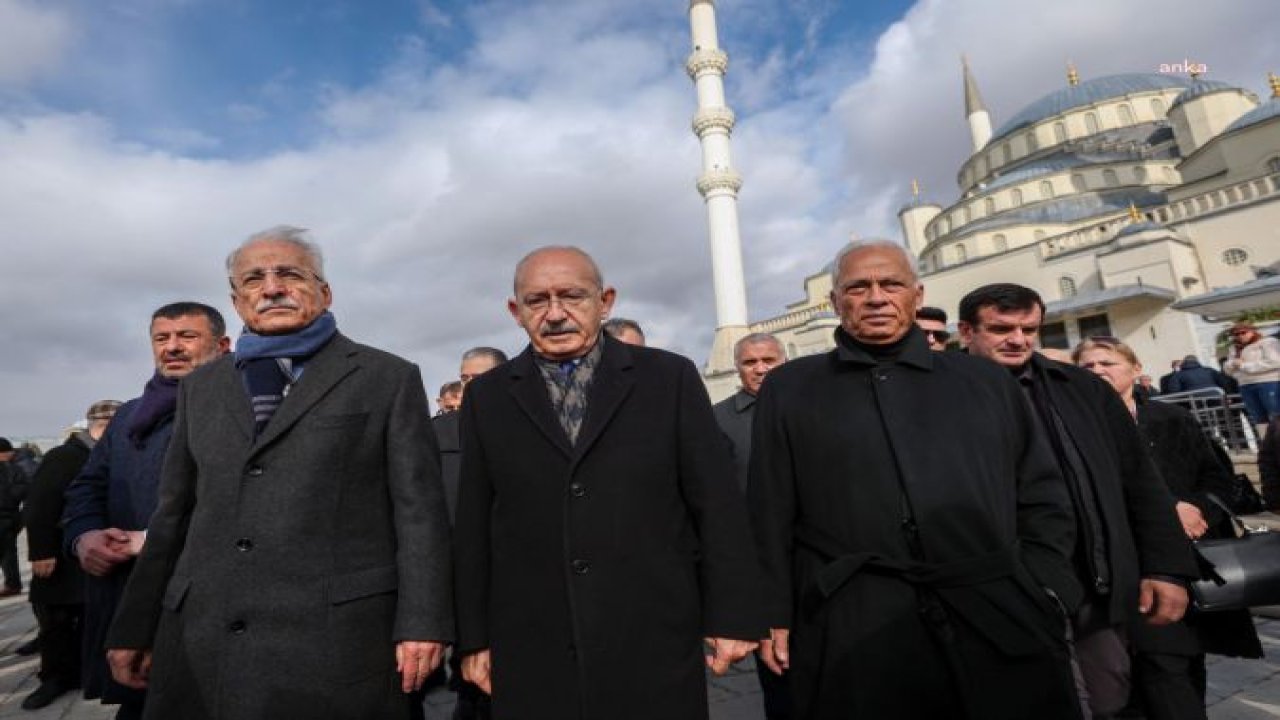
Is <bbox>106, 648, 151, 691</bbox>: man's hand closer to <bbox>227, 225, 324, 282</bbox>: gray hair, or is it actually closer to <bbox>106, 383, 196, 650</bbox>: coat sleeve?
<bbox>106, 383, 196, 650</bbox>: coat sleeve

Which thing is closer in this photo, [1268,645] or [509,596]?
[509,596]

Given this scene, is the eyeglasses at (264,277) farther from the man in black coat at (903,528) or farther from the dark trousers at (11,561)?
the dark trousers at (11,561)

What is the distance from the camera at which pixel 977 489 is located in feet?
6.57

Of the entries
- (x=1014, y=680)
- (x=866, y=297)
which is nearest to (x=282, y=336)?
(x=866, y=297)

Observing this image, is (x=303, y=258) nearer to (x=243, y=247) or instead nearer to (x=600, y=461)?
(x=243, y=247)

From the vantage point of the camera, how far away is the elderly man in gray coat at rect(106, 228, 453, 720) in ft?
6.38

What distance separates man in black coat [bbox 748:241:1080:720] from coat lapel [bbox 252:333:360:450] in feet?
4.67

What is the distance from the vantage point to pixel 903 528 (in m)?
2.03

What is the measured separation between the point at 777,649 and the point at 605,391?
985 mm

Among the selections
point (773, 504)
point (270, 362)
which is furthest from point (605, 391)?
point (270, 362)

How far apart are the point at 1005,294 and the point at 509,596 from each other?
2.41m

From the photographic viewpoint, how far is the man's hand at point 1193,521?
2930mm

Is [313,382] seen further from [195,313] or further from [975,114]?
[975,114]

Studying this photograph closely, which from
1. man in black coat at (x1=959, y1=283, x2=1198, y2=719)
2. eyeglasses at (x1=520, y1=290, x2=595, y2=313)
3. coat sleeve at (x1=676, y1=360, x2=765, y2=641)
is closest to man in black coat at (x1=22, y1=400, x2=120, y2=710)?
eyeglasses at (x1=520, y1=290, x2=595, y2=313)
